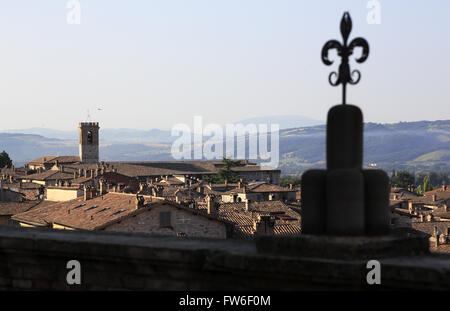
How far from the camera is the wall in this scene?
15.9ft

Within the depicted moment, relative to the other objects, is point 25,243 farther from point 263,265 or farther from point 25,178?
point 25,178

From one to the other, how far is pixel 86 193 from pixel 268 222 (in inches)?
524

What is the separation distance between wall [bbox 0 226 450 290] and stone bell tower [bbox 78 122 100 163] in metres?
125

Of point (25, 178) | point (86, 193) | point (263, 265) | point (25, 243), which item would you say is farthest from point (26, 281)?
point (25, 178)

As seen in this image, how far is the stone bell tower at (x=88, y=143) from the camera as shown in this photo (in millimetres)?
129250

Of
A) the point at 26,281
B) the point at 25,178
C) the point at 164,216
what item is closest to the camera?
the point at 26,281

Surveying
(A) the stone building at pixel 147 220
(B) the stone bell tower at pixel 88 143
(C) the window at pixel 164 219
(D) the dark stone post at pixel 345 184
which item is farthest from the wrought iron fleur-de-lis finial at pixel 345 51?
(B) the stone bell tower at pixel 88 143

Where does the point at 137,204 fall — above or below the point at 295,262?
below

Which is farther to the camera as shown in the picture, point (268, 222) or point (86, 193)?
point (86, 193)

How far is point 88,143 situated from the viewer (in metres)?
131

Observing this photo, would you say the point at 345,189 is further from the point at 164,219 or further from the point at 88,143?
the point at 88,143

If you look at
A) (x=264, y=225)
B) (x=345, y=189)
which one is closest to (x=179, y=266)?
(x=345, y=189)

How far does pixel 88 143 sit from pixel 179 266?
12833cm

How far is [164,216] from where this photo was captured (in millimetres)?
28609
